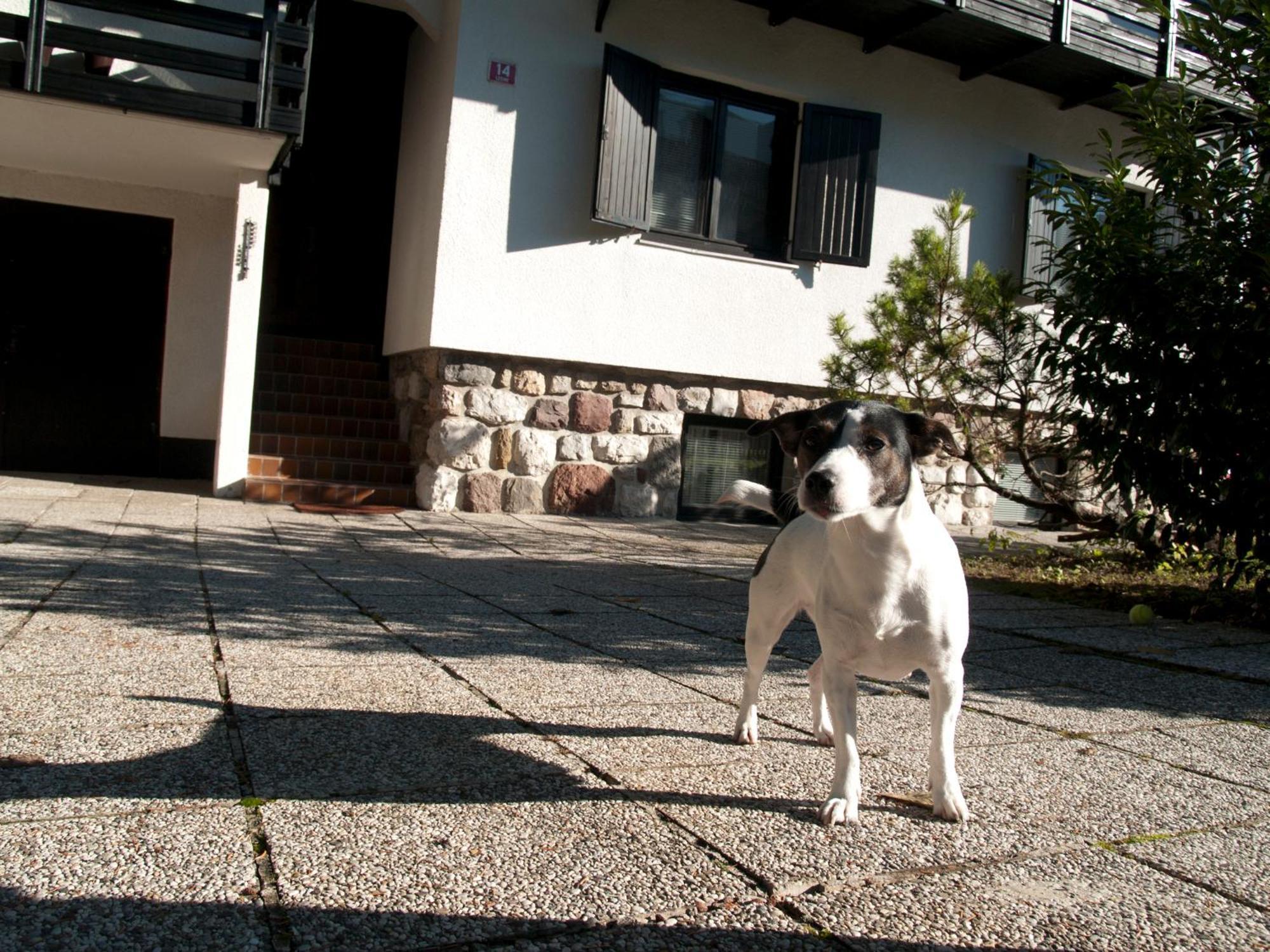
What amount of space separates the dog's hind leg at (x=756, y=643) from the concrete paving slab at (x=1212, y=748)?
3.56ft

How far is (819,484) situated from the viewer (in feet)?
7.04

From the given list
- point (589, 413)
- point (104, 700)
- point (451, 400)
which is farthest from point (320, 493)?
point (104, 700)

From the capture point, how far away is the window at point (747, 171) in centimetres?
907

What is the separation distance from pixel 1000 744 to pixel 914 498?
1038 mm

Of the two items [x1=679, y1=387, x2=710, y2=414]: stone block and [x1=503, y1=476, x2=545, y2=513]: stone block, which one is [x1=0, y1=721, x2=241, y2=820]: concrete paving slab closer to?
[x1=503, y1=476, x2=545, y2=513]: stone block

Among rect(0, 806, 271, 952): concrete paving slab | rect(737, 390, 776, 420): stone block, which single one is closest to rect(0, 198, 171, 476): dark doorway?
rect(737, 390, 776, 420): stone block

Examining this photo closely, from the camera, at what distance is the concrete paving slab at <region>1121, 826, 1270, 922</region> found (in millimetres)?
2020

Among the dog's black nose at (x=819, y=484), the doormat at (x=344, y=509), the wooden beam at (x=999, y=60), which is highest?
the wooden beam at (x=999, y=60)

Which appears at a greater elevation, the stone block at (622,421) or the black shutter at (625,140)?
the black shutter at (625,140)

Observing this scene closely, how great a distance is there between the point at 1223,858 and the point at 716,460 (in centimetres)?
798

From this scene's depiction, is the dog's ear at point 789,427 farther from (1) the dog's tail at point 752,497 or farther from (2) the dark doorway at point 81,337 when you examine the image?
(2) the dark doorway at point 81,337

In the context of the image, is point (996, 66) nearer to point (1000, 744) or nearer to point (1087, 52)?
point (1087, 52)

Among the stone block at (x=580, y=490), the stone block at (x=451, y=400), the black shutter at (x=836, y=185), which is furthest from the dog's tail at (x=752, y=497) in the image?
the black shutter at (x=836, y=185)

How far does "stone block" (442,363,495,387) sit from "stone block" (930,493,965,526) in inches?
187
